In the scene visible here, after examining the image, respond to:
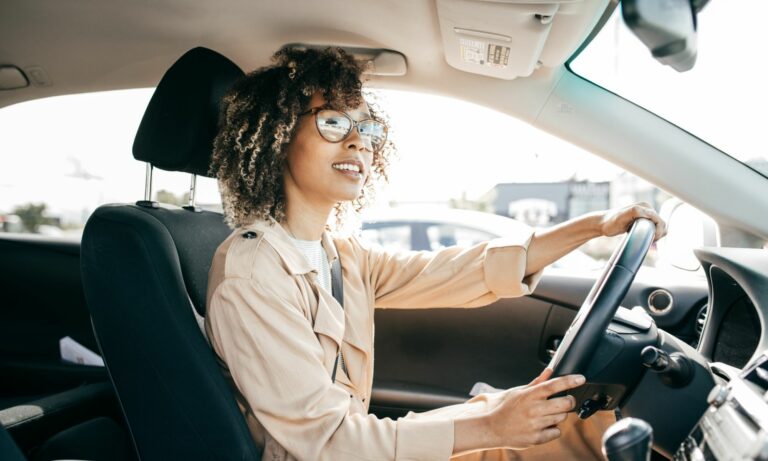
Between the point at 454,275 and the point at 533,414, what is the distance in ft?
2.03

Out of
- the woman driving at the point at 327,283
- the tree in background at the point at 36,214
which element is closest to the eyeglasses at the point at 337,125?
the woman driving at the point at 327,283

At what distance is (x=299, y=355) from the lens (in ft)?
3.72

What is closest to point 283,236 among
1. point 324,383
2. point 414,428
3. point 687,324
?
point 324,383

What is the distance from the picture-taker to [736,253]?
57.5 inches

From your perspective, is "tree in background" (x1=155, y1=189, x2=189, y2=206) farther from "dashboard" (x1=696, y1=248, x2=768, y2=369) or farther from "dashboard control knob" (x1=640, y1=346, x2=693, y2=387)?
"dashboard" (x1=696, y1=248, x2=768, y2=369)

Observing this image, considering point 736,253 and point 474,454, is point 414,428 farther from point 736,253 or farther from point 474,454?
point 736,253

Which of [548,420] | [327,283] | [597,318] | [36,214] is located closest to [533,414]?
[548,420]

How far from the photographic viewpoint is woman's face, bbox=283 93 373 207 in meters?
1.47

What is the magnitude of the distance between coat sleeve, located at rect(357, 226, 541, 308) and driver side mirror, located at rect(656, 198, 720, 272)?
1.58 feet

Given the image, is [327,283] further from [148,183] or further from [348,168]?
[148,183]

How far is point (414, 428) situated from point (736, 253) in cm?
91

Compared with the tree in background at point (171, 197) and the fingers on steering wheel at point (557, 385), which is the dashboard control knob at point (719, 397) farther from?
the tree in background at point (171, 197)

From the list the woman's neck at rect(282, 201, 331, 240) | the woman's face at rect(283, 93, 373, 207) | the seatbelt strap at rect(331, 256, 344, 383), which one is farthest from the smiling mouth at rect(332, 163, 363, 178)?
the seatbelt strap at rect(331, 256, 344, 383)

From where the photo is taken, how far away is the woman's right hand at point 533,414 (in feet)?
3.45
